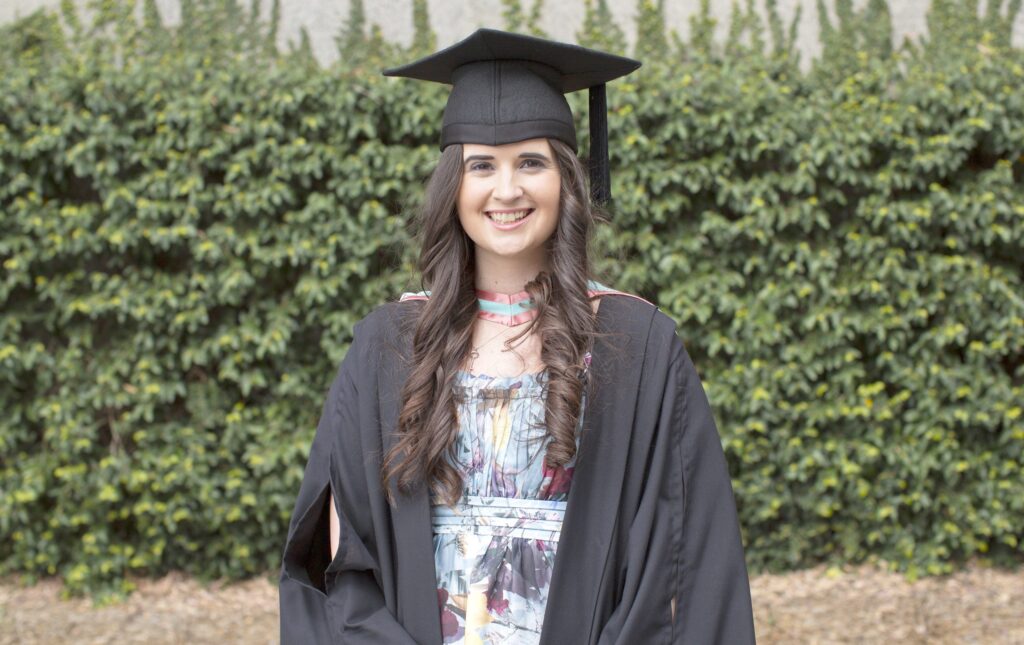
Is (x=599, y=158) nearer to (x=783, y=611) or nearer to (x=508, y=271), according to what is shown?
(x=508, y=271)

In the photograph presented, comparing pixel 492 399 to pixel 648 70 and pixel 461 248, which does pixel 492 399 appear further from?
pixel 648 70

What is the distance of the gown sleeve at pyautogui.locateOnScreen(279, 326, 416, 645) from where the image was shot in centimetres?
191

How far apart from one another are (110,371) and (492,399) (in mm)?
3129

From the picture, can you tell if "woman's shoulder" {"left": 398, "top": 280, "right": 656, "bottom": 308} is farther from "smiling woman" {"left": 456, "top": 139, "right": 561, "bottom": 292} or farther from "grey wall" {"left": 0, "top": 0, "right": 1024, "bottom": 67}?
"grey wall" {"left": 0, "top": 0, "right": 1024, "bottom": 67}

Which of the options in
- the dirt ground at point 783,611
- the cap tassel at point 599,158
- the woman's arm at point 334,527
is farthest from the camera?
the dirt ground at point 783,611

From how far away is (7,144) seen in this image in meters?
4.36

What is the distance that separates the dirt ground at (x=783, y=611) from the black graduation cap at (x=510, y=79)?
308cm

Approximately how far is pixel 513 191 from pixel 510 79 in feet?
0.76

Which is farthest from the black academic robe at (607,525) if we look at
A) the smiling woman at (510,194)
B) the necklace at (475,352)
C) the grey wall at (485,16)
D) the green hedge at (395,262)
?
the grey wall at (485,16)

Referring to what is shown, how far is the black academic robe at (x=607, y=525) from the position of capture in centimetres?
184

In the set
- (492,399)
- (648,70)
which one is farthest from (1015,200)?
(492,399)

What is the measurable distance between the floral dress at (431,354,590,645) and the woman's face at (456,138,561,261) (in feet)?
0.92

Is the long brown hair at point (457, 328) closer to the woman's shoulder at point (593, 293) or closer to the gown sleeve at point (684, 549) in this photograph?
the woman's shoulder at point (593, 293)

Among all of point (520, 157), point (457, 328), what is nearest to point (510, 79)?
point (520, 157)
